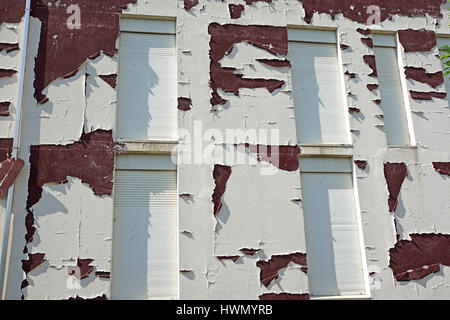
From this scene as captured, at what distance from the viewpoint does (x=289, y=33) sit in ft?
29.8

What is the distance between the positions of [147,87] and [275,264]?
152 inches

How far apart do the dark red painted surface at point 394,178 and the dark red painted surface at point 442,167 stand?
0.62 m

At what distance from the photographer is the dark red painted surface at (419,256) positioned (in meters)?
7.99

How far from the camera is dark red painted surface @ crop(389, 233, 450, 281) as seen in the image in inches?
→ 315

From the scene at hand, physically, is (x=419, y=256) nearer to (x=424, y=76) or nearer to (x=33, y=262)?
(x=424, y=76)

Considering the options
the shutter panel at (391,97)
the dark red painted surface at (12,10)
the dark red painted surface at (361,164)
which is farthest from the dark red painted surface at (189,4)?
the dark red painted surface at (361,164)

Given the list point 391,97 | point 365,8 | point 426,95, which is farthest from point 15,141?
point 426,95

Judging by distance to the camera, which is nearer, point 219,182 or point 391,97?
point 219,182

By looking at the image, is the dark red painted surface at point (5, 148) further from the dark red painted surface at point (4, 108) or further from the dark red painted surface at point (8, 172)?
the dark red painted surface at point (4, 108)

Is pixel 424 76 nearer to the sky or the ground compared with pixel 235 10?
nearer to the ground

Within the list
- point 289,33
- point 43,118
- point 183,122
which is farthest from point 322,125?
point 43,118

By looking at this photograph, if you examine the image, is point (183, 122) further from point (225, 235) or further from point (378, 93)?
point (378, 93)

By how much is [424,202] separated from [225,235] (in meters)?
3.70

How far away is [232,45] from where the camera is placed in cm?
868
